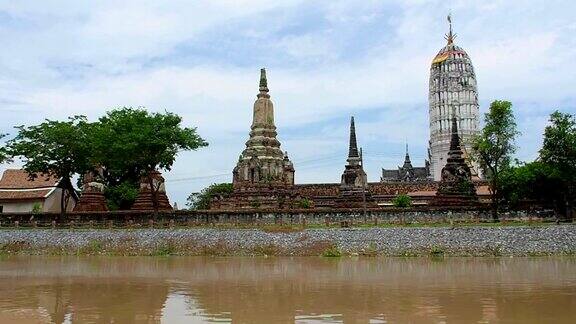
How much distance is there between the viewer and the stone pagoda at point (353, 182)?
169 ft

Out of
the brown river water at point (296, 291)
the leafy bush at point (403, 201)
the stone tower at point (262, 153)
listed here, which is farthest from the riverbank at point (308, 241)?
the leafy bush at point (403, 201)

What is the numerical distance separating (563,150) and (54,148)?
36172mm

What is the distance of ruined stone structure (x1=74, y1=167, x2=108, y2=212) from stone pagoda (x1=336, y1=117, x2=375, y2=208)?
1940 centimetres

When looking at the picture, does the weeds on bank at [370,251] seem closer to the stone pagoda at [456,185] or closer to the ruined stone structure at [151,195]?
the stone pagoda at [456,185]

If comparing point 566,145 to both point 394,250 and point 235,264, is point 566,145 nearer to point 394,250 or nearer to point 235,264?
point 394,250

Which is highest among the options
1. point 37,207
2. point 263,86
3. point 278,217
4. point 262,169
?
point 263,86

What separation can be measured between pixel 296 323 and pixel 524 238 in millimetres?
21235

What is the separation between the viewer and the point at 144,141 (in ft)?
144

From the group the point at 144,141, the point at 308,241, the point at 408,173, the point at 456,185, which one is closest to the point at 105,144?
the point at 144,141

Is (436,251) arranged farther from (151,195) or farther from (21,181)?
(21,181)

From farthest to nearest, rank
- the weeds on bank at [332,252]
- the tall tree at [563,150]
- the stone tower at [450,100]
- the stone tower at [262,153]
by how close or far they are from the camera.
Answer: the stone tower at [450,100], the stone tower at [262,153], the tall tree at [563,150], the weeds on bank at [332,252]

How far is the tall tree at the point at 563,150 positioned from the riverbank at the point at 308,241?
8691 mm

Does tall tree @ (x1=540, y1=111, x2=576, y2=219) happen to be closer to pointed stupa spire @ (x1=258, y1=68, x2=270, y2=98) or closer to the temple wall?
the temple wall

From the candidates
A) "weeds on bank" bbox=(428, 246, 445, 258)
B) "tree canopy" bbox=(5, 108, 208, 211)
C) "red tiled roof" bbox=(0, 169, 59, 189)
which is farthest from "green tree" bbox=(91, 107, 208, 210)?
"weeds on bank" bbox=(428, 246, 445, 258)
